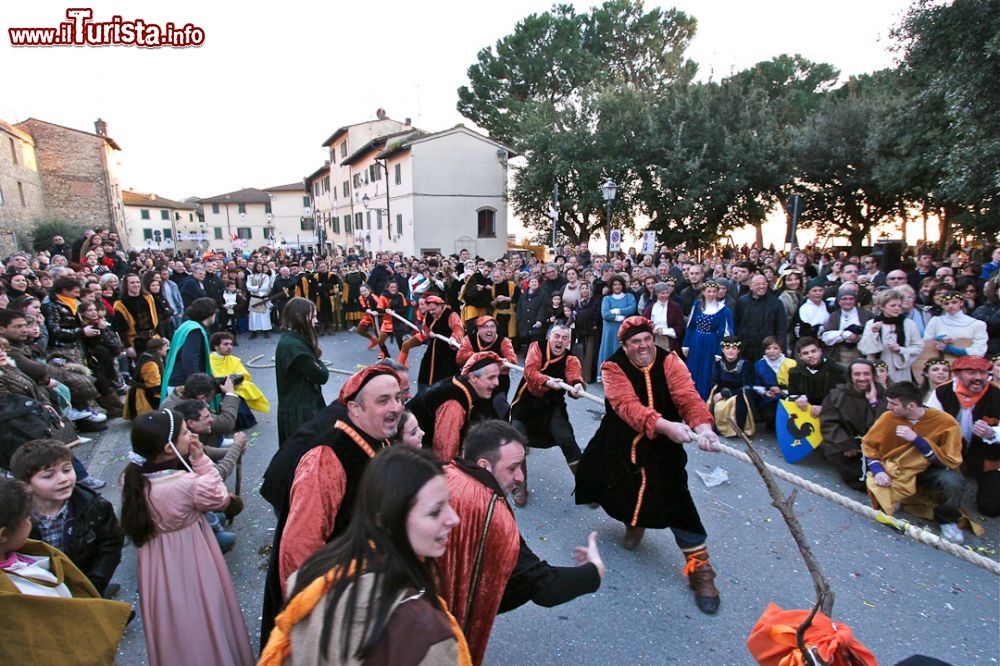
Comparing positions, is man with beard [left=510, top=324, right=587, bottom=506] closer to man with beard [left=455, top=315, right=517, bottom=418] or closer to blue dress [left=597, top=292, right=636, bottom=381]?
man with beard [left=455, top=315, right=517, bottom=418]

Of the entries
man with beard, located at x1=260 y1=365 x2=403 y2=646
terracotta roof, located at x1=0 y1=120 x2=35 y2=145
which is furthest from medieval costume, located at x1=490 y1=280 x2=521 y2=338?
terracotta roof, located at x1=0 y1=120 x2=35 y2=145

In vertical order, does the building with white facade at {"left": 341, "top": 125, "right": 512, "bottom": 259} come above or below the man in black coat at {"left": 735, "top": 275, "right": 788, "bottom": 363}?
above

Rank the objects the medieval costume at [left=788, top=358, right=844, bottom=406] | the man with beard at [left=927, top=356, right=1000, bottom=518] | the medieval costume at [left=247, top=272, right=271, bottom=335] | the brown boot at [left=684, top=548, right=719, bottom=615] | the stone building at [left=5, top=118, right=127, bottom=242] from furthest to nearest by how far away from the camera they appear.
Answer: the stone building at [left=5, top=118, right=127, bottom=242] → the medieval costume at [left=247, top=272, right=271, bottom=335] → the medieval costume at [left=788, top=358, right=844, bottom=406] → the man with beard at [left=927, top=356, right=1000, bottom=518] → the brown boot at [left=684, top=548, right=719, bottom=615]

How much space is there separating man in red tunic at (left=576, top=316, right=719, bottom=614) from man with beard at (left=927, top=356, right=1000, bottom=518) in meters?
2.72

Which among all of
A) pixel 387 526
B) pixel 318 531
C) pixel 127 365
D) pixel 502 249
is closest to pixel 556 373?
pixel 318 531

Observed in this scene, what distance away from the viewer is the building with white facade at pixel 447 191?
99.6ft

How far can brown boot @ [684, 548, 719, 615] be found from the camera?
3492 millimetres

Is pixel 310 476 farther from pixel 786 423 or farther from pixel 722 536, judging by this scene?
pixel 786 423

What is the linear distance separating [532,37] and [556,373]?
3548 cm

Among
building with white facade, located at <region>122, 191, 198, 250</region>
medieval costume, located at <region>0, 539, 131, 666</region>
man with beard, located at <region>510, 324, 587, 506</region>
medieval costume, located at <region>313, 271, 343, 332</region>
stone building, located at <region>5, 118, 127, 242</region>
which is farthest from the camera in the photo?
building with white facade, located at <region>122, 191, 198, 250</region>

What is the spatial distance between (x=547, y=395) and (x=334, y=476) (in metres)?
3.22

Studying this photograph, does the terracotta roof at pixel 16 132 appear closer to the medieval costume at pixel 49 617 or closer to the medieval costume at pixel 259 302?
the medieval costume at pixel 259 302

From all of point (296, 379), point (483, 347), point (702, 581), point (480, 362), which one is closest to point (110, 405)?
point (296, 379)

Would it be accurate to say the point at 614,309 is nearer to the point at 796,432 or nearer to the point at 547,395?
the point at 796,432
